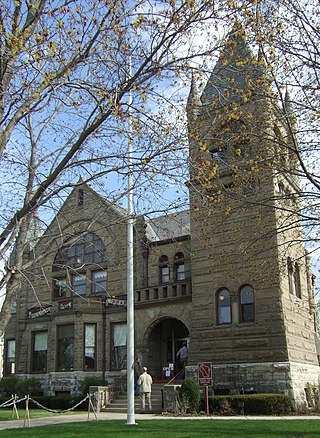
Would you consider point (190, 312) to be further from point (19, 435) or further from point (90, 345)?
point (19, 435)

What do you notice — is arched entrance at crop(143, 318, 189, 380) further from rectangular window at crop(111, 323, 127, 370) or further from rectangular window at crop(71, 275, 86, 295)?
rectangular window at crop(71, 275, 86, 295)

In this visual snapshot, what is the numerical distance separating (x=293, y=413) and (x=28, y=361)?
16.1m

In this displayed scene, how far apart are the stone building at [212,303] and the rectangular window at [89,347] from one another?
0.05 meters

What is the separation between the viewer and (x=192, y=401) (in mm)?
20469

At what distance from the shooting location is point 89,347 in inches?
1128

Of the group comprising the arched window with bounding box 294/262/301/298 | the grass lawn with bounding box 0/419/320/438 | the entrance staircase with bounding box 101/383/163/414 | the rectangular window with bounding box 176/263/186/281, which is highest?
the rectangular window with bounding box 176/263/186/281

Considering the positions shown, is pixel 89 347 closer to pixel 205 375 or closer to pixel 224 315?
pixel 224 315

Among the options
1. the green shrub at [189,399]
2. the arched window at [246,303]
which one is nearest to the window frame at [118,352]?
the arched window at [246,303]

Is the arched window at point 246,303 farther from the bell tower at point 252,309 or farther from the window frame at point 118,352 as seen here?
the window frame at point 118,352

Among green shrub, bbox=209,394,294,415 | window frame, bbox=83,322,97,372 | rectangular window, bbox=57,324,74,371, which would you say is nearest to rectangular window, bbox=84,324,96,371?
window frame, bbox=83,322,97,372

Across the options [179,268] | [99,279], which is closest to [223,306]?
[179,268]

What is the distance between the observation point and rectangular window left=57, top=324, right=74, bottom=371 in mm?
28736

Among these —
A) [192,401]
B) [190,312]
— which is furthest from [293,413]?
[190,312]

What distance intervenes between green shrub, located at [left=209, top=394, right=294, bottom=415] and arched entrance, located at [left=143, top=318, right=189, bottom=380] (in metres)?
6.69
